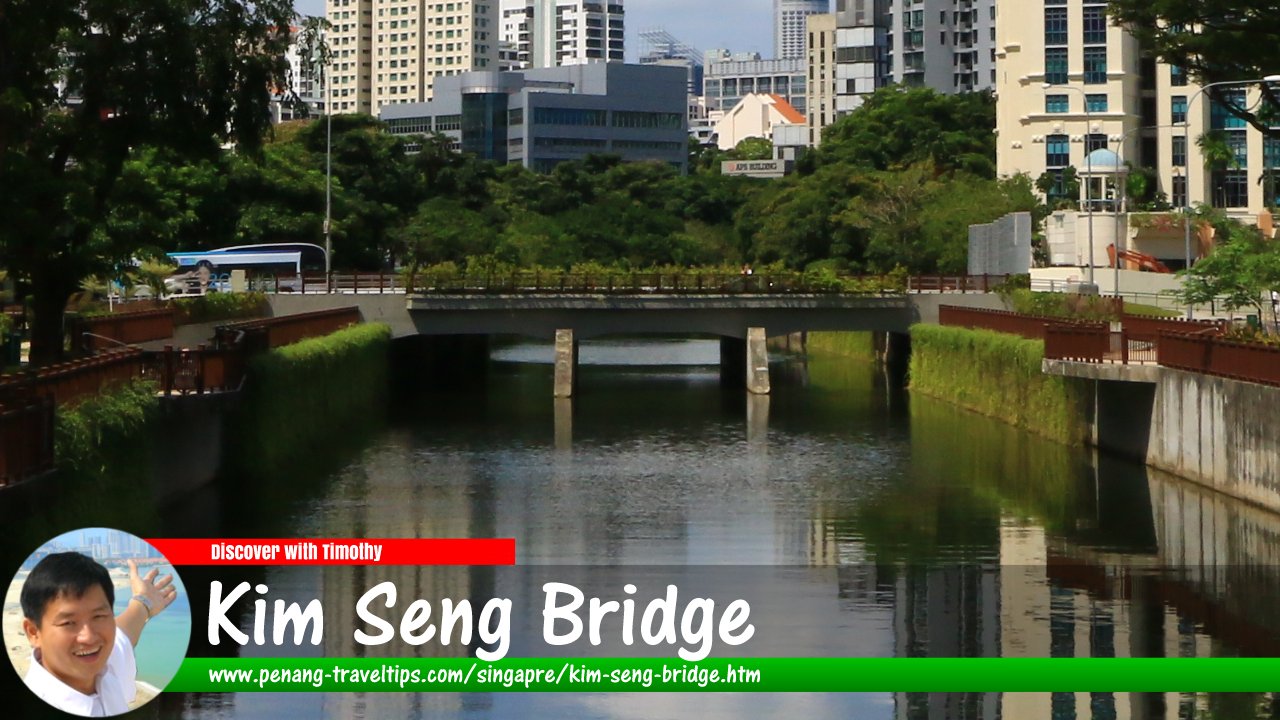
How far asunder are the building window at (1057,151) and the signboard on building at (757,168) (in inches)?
3185

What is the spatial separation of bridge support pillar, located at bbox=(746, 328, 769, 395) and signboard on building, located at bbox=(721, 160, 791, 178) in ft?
378

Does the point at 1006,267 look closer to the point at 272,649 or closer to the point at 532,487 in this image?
the point at 532,487

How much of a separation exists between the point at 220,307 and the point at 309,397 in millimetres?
15634

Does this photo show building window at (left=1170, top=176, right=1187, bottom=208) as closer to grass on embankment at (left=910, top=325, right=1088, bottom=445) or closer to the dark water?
grass on embankment at (left=910, top=325, right=1088, bottom=445)

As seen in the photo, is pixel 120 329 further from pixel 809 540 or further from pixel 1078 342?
pixel 1078 342

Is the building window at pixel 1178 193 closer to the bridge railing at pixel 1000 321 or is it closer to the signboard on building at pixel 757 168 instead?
the bridge railing at pixel 1000 321

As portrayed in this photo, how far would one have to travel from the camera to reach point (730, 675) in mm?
20109

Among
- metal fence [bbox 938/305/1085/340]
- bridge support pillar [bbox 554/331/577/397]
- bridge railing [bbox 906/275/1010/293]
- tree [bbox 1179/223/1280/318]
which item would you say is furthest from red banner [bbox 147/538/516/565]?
bridge railing [bbox 906/275/1010/293]

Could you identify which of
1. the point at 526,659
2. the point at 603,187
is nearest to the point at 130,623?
the point at 526,659

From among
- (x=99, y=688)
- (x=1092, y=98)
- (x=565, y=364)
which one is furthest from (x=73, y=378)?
(x=1092, y=98)

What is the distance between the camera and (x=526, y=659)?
2214 centimetres

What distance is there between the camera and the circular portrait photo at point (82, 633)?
12047 mm

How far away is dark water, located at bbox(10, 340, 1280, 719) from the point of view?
21.0 m

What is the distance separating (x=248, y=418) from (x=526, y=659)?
69.9ft
